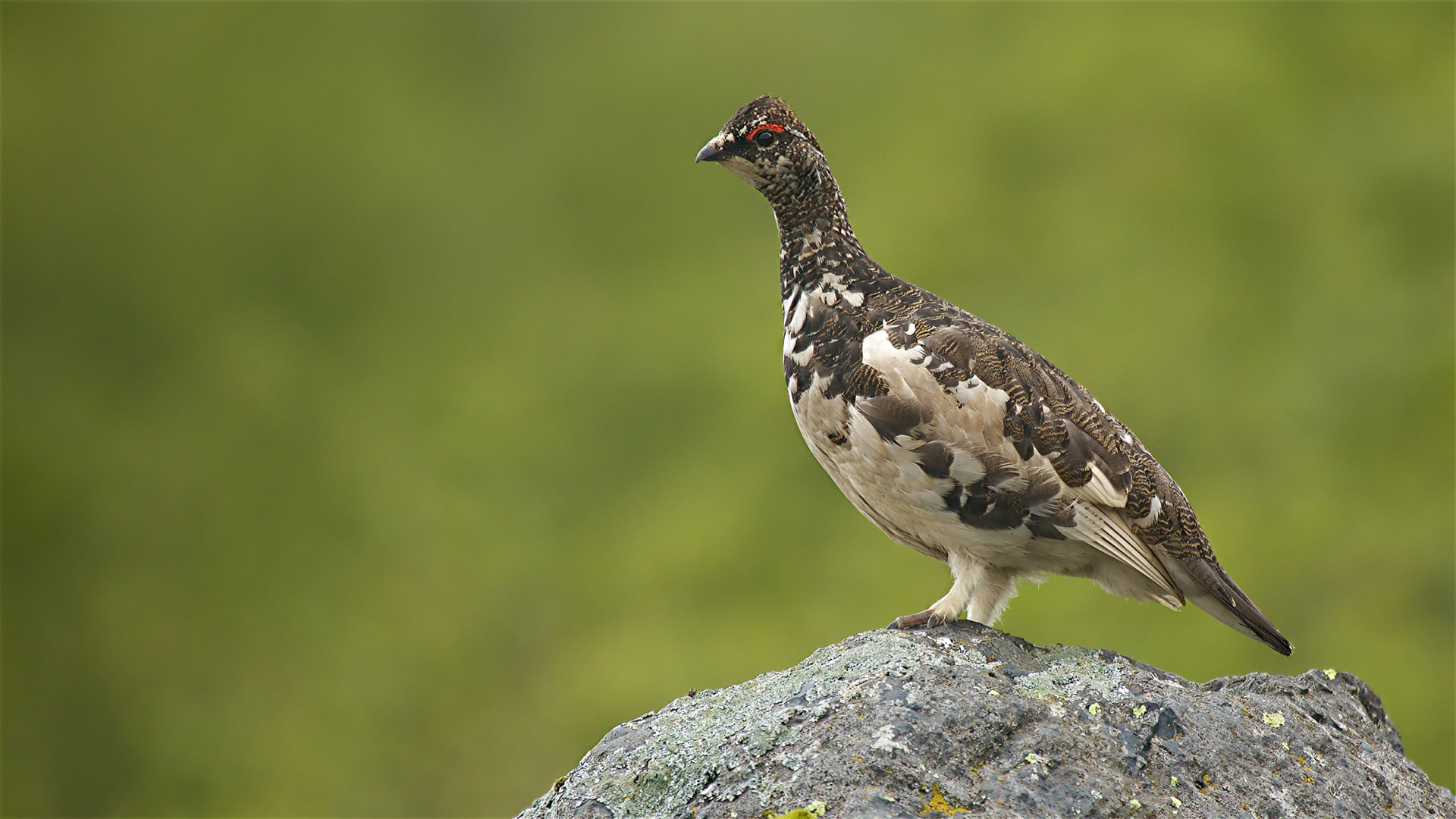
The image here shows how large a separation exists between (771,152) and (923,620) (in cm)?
183

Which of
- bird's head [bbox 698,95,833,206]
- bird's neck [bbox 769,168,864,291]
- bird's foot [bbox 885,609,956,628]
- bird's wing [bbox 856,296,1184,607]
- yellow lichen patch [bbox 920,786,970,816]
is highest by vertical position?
bird's head [bbox 698,95,833,206]

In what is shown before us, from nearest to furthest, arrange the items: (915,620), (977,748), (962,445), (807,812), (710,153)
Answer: (807,812)
(977,748)
(962,445)
(915,620)
(710,153)

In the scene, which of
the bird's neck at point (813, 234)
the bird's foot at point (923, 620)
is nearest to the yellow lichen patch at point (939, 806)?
the bird's foot at point (923, 620)

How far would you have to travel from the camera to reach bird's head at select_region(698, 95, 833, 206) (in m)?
4.16

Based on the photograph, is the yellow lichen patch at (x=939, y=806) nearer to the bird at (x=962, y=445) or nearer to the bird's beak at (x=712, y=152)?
the bird at (x=962, y=445)

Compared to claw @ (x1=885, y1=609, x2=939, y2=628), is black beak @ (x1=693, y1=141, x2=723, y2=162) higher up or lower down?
higher up

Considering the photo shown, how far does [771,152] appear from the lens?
4.21 metres

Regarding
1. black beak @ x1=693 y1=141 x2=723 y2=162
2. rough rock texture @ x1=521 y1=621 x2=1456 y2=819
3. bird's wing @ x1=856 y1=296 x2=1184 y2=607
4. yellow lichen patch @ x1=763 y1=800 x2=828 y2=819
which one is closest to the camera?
yellow lichen patch @ x1=763 y1=800 x2=828 y2=819

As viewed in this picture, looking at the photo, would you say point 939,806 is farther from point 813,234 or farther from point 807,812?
point 813,234

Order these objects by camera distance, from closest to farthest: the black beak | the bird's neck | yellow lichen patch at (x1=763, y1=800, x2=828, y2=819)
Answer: yellow lichen patch at (x1=763, y1=800, x2=828, y2=819) → the black beak → the bird's neck

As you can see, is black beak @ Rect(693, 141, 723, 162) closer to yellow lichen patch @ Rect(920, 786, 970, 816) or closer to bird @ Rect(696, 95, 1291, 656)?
bird @ Rect(696, 95, 1291, 656)

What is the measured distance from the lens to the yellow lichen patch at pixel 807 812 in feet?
8.65

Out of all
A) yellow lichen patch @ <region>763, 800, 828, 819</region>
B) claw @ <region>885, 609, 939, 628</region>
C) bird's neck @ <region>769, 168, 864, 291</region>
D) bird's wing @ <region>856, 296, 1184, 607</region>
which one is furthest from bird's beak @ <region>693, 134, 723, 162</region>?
yellow lichen patch @ <region>763, 800, 828, 819</region>

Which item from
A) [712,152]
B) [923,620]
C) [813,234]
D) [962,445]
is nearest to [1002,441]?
[962,445]
